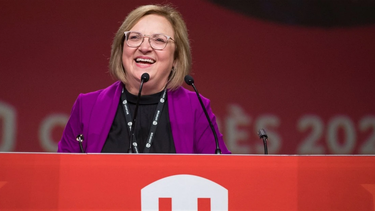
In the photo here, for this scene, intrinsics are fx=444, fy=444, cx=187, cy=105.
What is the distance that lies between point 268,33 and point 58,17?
165 cm

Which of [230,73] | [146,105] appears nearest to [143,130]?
[146,105]

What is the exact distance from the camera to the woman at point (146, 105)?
1898mm

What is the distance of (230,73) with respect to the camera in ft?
11.8

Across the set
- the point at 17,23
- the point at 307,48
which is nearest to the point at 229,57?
the point at 307,48

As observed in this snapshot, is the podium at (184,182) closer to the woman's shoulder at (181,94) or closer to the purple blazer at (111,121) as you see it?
the purple blazer at (111,121)

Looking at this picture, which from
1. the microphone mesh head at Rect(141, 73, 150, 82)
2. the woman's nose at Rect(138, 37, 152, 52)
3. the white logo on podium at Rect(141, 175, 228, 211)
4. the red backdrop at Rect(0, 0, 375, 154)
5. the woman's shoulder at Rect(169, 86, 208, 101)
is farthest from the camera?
the red backdrop at Rect(0, 0, 375, 154)

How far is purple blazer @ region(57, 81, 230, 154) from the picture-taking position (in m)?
1.89

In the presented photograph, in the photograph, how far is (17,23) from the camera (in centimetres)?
331

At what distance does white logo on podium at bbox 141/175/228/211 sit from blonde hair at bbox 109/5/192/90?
93cm

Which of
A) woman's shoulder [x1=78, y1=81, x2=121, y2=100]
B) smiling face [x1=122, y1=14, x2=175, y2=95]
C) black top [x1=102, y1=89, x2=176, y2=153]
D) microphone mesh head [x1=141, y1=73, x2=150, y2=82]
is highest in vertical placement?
smiling face [x1=122, y1=14, x2=175, y2=95]

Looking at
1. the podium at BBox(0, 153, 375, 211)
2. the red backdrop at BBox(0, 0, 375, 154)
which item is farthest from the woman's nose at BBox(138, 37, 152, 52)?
the red backdrop at BBox(0, 0, 375, 154)

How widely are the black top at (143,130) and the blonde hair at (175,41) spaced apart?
0.11 meters

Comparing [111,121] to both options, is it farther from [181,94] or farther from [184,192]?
[184,192]

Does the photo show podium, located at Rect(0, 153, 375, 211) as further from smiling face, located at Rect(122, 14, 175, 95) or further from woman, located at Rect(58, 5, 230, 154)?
smiling face, located at Rect(122, 14, 175, 95)
